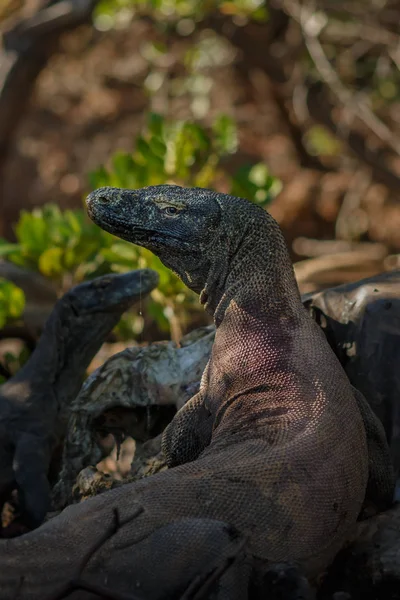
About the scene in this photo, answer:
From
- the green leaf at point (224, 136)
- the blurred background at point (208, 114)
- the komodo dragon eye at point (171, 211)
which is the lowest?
the blurred background at point (208, 114)

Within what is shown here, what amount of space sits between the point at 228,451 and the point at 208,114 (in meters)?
11.1

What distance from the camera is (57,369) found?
269 inches

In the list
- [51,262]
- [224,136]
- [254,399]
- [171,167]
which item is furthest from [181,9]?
[254,399]

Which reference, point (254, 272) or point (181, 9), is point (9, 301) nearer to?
point (254, 272)

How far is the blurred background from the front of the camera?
8.99 meters

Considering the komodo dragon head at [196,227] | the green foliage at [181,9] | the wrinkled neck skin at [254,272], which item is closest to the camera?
the wrinkled neck skin at [254,272]

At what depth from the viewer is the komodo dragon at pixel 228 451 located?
296cm

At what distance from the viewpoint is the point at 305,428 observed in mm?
3367

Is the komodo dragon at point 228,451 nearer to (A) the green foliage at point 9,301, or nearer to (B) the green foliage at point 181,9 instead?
(A) the green foliage at point 9,301

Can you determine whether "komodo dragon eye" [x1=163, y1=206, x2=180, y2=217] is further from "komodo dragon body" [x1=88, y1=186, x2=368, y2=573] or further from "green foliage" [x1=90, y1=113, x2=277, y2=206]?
"green foliage" [x1=90, y1=113, x2=277, y2=206]

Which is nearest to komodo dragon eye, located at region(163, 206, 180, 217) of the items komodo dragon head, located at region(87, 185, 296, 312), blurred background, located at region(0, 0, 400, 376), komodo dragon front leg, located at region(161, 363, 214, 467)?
komodo dragon head, located at region(87, 185, 296, 312)

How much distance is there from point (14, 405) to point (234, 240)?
9.84 feet

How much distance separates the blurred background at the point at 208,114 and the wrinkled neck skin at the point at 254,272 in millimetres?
4020

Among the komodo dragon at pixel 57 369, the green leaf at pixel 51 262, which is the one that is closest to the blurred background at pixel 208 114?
the green leaf at pixel 51 262
